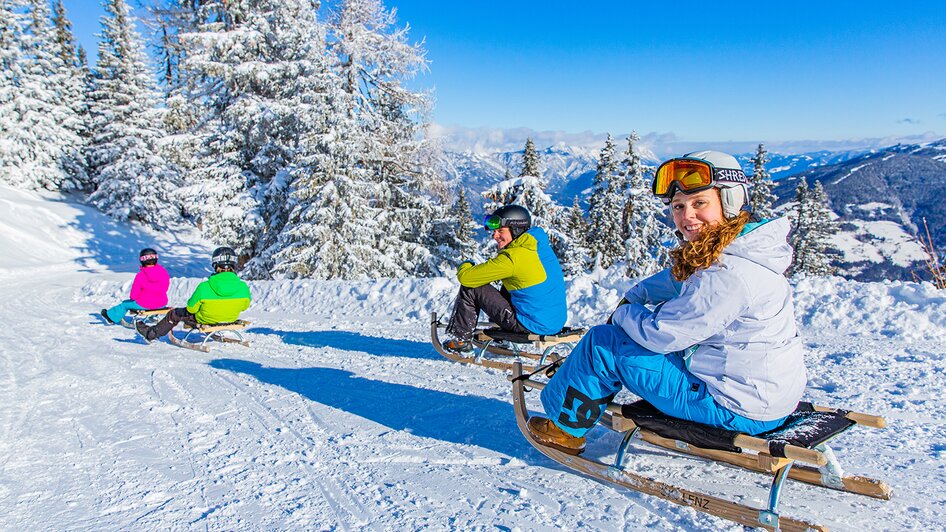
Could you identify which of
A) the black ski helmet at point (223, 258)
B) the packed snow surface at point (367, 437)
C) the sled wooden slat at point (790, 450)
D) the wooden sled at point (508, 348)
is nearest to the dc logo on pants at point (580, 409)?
the packed snow surface at point (367, 437)

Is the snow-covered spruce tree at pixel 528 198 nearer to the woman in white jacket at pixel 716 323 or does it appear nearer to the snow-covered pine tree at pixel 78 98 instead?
the woman in white jacket at pixel 716 323

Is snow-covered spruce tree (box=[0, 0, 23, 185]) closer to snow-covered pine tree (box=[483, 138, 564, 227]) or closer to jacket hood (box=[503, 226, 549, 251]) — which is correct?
snow-covered pine tree (box=[483, 138, 564, 227])

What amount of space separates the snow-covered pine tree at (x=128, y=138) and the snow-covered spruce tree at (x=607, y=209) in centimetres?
2389

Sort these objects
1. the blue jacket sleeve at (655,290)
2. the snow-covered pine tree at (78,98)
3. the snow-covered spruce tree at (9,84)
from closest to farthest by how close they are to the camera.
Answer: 1. the blue jacket sleeve at (655,290)
2. the snow-covered spruce tree at (9,84)
3. the snow-covered pine tree at (78,98)

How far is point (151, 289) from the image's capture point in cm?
905

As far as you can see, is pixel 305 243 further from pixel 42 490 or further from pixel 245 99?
pixel 42 490

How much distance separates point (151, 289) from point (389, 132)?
11965 mm

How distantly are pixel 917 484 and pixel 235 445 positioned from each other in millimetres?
4775

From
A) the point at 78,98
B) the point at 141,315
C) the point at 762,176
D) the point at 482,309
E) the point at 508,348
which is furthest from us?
the point at 78,98

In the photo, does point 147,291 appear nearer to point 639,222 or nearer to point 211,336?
point 211,336

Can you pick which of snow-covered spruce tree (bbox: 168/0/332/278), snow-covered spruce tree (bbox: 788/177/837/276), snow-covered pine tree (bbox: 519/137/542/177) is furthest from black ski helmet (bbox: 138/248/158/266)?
snow-covered spruce tree (bbox: 788/177/837/276)

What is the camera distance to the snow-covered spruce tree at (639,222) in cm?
2620

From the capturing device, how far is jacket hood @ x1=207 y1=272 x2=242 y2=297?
25.7ft

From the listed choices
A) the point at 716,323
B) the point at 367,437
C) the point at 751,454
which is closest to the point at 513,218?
the point at 367,437
